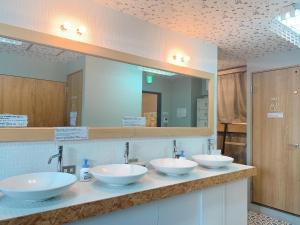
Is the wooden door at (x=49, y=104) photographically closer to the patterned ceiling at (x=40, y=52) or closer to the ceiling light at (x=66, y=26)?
the patterned ceiling at (x=40, y=52)

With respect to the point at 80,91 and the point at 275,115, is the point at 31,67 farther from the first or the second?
the point at 275,115

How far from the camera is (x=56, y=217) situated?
1081 mm

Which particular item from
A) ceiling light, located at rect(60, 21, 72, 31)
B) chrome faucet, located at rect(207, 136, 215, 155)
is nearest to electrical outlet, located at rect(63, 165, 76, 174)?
ceiling light, located at rect(60, 21, 72, 31)

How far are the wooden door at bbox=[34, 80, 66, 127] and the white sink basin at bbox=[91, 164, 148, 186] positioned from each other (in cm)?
47

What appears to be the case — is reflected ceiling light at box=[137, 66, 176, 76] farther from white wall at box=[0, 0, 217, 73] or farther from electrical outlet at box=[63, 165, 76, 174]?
electrical outlet at box=[63, 165, 76, 174]

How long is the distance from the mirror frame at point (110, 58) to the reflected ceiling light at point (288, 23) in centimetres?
83

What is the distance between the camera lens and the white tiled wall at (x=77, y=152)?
4.77 feet

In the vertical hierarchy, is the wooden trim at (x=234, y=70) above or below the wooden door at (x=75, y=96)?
above

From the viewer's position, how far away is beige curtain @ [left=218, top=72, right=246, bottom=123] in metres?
3.98

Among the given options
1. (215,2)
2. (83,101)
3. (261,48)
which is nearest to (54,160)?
(83,101)

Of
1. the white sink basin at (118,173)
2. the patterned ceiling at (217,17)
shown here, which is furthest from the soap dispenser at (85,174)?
the patterned ceiling at (217,17)

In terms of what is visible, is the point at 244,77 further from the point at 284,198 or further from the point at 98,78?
the point at 98,78

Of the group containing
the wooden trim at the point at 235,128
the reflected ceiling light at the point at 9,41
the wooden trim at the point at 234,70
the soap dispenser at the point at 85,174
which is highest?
the wooden trim at the point at 234,70

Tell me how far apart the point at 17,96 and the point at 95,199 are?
916 millimetres
